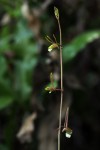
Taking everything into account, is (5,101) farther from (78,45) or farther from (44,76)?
(78,45)

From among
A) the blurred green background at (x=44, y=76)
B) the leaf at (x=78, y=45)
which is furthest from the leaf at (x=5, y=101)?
the leaf at (x=78, y=45)

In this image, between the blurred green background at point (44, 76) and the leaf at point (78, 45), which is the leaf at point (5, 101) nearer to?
the blurred green background at point (44, 76)

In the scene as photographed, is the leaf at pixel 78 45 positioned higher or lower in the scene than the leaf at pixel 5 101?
higher

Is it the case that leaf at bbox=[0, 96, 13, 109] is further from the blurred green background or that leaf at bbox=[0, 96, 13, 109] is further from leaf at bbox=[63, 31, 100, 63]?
leaf at bbox=[63, 31, 100, 63]

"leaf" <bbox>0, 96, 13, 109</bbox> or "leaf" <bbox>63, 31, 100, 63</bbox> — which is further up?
"leaf" <bbox>63, 31, 100, 63</bbox>

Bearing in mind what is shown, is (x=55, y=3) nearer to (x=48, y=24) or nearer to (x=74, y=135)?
(x=48, y=24)

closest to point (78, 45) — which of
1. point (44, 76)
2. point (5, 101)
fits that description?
point (44, 76)

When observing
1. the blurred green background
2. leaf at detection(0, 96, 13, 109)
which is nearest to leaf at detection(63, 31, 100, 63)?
the blurred green background

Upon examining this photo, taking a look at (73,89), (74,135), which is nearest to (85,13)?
(73,89)
